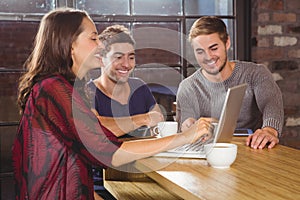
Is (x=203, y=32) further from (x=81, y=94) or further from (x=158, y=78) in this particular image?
(x=81, y=94)

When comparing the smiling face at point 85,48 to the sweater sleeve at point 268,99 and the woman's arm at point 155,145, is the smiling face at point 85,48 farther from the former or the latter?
the sweater sleeve at point 268,99

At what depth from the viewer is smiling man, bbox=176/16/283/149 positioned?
2.60 m

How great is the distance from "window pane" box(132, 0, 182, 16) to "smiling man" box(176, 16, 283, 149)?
0.66 metres

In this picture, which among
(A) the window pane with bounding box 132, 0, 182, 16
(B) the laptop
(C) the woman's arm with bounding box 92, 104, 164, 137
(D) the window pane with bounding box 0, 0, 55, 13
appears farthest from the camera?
(A) the window pane with bounding box 132, 0, 182, 16

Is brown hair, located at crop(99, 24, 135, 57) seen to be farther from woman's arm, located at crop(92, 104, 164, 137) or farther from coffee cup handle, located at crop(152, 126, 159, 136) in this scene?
coffee cup handle, located at crop(152, 126, 159, 136)

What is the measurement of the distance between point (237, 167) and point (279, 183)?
0.79 ft

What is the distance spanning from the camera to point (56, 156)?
1.71 meters

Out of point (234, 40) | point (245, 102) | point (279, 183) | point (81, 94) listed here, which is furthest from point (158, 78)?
point (279, 183)

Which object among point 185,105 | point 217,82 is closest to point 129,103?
point 185,105

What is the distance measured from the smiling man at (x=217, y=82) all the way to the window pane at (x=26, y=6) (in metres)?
0.94

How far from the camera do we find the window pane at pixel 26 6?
2.96 metres

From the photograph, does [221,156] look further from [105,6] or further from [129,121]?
[105,6]

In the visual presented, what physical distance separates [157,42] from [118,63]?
0.66 m

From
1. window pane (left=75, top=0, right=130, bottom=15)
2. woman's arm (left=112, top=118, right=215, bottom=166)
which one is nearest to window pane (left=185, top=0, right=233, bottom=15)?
window pane (left=75, top=0, right=130, bottom=15)
